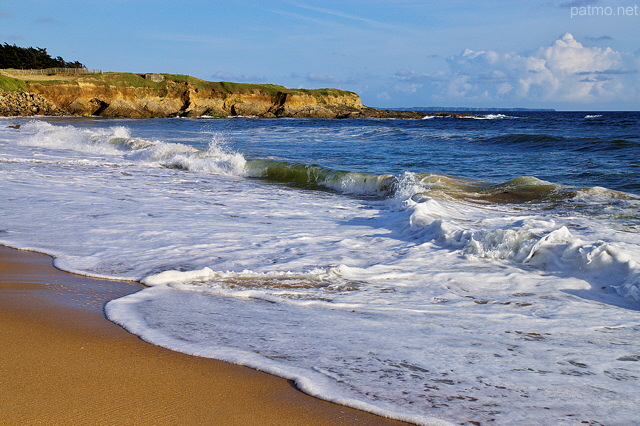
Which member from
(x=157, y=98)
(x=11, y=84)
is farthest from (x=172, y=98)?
(x=11, y=84)

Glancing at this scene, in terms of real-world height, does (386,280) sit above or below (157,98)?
below

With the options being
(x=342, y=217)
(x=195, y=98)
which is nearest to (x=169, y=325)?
(x=342, y=217)

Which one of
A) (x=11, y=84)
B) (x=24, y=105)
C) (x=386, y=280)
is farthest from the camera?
(x=11, y=84)

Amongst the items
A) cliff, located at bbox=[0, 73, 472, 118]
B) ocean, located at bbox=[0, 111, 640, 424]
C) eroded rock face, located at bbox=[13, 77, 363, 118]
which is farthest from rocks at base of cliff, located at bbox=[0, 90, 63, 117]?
ocean, located at bbox=[0, 111, 640, 424]

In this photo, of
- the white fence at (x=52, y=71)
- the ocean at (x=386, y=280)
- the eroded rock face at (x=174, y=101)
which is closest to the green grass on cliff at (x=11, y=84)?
the eroded rock face at (x=174, y=101)

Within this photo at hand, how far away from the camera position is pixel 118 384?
Answer: 230 centimetres

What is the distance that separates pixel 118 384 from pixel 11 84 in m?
54.4

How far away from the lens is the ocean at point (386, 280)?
99.4 inches

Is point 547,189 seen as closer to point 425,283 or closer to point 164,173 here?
point 425,283

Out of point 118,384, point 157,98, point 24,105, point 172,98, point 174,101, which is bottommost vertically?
point 118,384

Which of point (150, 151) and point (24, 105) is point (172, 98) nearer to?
point (24, 105)

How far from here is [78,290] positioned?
150 inches

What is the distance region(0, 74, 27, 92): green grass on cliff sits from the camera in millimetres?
46812

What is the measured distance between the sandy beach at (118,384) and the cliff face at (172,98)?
51251 millimetres
